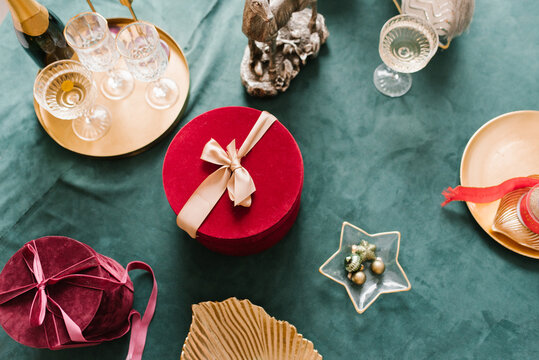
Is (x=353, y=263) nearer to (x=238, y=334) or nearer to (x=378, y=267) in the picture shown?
(x=378, y=267)

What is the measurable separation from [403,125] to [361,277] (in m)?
0.44

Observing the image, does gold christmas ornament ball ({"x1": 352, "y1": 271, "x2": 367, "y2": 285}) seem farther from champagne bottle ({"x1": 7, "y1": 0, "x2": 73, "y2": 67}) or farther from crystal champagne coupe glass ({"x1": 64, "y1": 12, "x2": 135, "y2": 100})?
champagne bottle ({"x1": 7, "y1": 0, "x2": 73, "y2": 67})

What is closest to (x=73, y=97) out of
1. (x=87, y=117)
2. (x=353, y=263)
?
(x=87, y=117)

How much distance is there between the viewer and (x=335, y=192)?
3.81 ft

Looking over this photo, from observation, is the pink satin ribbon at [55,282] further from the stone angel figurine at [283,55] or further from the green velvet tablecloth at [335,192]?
the stone angel figurine at [283,55]

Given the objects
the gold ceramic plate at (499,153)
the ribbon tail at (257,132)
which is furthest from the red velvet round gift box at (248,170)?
the gold ceramic plate at (499,153)

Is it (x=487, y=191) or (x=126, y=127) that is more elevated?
(x=126, y=127)

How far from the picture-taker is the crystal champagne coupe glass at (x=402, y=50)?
1106 millimetres

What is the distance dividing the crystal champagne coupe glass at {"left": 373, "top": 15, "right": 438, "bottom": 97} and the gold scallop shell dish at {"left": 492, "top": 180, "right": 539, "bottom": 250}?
15.2 inches

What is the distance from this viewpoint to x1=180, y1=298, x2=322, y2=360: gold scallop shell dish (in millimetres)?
929

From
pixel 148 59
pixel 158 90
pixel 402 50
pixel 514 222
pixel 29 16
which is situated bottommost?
pixel 514 222

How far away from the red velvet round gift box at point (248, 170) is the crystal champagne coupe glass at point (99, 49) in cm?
26

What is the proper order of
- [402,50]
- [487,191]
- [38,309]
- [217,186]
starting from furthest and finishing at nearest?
[402,50]
[487,191]
[217,186]
[38,309]

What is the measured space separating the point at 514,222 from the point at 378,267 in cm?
35
